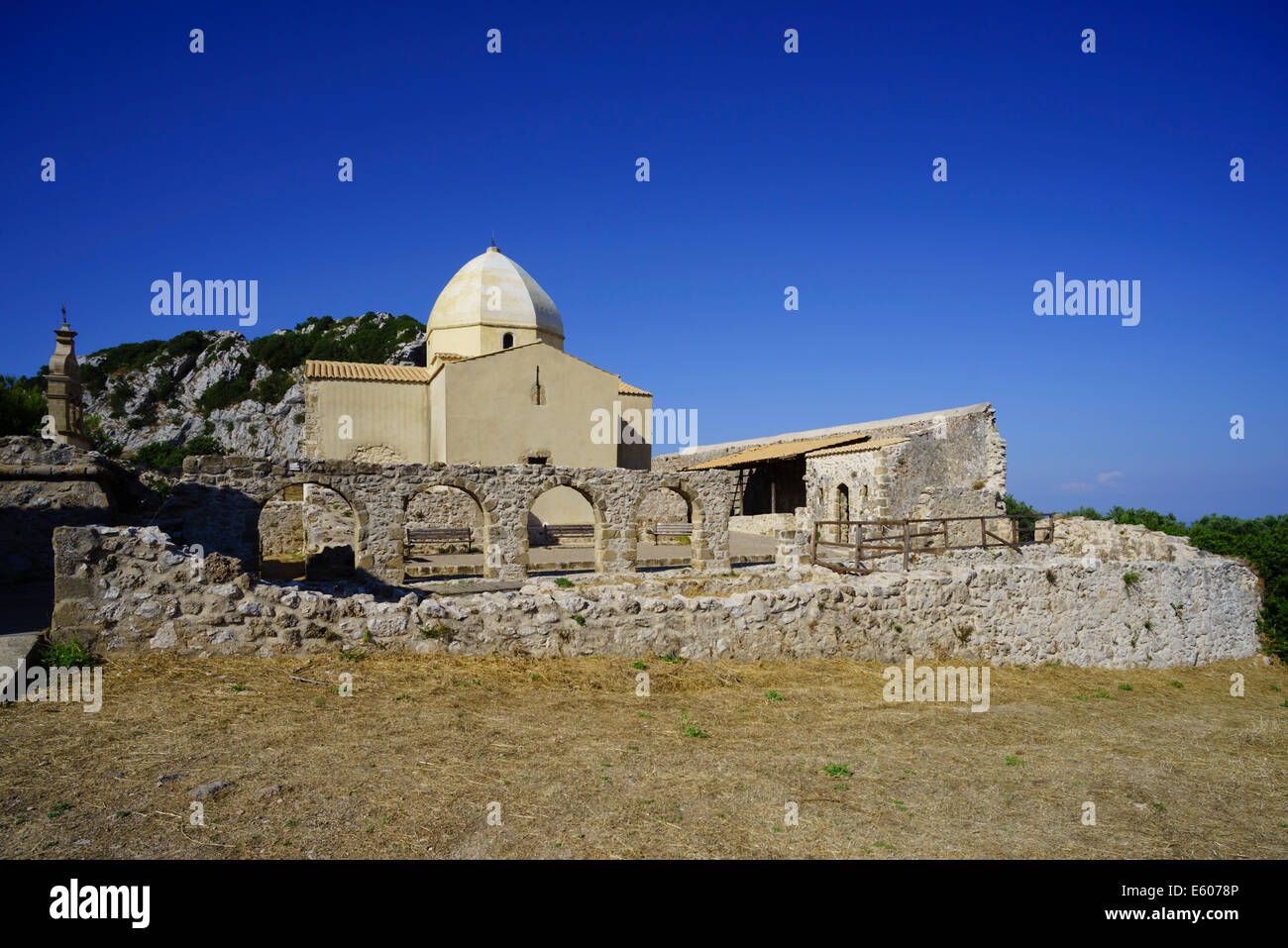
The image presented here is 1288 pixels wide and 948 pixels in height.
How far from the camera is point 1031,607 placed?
36.8ft

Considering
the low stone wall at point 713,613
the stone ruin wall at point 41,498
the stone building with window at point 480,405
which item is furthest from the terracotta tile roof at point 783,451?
the stone ruin wall at point 41,498

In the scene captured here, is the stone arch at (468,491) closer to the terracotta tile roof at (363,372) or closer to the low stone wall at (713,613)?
the low stone wall at (713,613)

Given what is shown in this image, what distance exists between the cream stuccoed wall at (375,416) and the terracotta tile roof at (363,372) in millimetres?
195

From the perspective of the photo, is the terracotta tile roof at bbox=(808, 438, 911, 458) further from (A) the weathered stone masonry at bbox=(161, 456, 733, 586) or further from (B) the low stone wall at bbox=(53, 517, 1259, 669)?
(B) the low stone wall at bbox=(53, 517, 1259, 669)

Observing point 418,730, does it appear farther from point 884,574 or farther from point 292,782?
point 884,574

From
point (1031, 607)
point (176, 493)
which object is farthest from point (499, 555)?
point (1031, 607)

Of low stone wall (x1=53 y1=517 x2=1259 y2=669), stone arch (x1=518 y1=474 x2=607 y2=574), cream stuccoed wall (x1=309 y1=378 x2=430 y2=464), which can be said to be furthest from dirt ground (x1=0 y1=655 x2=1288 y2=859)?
cream stuccoed wall (x1=309 y1=378 x2=430 y2=464)

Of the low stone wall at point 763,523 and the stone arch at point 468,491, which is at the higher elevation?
the stone arch at point 468,491

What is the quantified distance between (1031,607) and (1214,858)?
7.40m

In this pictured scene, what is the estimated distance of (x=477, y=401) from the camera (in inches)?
1032

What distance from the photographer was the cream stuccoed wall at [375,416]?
88.8 feet


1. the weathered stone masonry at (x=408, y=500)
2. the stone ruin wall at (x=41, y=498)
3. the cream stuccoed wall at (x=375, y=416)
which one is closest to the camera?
the stone ruin wall at (x=41, y=498)

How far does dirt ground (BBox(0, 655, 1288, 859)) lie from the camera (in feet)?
13.0

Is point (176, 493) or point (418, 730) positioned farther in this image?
point (176, 493)
